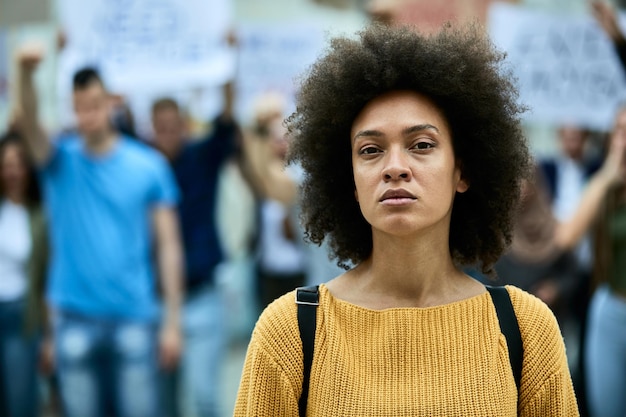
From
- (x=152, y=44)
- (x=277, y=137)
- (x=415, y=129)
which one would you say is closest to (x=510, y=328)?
(x=415, y=129)

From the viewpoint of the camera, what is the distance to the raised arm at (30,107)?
5812 mm

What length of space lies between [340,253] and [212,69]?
411 cm

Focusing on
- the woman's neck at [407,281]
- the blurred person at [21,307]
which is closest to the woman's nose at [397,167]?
the woman's neck at [407,281]

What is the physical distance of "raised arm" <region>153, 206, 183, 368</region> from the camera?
19.4ft

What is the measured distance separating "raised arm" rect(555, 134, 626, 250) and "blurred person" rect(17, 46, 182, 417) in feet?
6.87

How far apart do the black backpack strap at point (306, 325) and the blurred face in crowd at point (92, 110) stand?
3298 millimetres

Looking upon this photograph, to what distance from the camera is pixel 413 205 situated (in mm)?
2598

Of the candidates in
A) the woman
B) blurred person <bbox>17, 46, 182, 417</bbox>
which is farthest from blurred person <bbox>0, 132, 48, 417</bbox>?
the woman

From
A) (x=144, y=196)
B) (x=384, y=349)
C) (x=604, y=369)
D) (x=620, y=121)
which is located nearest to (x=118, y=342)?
(x=144, y=196)

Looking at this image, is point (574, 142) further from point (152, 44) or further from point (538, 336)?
point (538, 336)

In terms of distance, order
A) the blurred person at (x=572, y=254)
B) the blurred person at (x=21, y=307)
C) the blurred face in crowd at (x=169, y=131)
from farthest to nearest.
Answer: the blurred face in crowd at (x=169, y=131), the blurred person at (x=21, y=307), the blurred person at (x=572, y=254)

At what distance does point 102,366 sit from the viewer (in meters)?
5.71

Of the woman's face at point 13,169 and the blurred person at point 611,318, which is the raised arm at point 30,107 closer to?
the woman's face at point 13,169

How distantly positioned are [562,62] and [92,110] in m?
3.05
